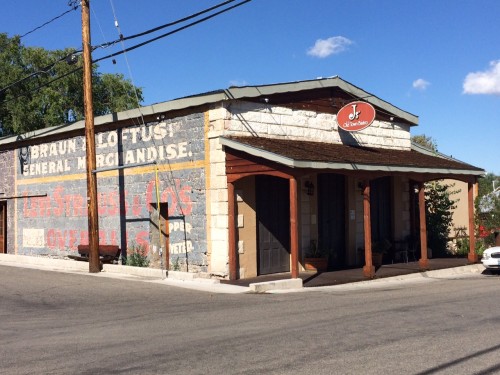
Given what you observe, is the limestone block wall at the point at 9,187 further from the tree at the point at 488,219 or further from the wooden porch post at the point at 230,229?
the tree at the point at 488,219

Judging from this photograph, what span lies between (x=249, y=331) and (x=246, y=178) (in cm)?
760

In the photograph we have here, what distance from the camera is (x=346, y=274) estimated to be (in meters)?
16.2

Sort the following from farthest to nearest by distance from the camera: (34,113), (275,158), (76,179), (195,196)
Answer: (34,113) → (76,179) → (195,196) → (275,158)

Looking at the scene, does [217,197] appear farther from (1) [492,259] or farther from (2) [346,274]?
(1) [492,259]

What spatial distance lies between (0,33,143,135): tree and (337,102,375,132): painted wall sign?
2339cm

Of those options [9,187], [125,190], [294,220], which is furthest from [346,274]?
[9,187]

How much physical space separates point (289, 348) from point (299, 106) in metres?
11.3

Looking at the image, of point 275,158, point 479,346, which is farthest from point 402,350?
point 275,158

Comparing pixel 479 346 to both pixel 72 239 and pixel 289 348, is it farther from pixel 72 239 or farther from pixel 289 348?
pixel 72 239

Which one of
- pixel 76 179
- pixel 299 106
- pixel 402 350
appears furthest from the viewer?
pixel 76 179

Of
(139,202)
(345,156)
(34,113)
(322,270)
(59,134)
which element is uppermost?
(34,113)

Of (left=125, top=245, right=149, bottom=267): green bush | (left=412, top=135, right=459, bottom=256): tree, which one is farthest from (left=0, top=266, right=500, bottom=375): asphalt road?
(left=412, top=135, right=459, bottom=256): tree

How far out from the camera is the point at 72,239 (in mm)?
20531

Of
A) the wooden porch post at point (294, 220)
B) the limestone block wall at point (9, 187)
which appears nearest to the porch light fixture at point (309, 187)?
the wooden porch post at point (294, 220)
